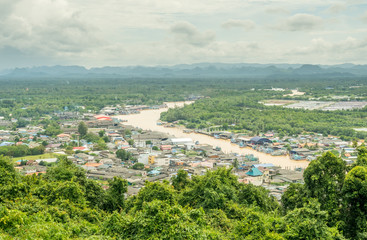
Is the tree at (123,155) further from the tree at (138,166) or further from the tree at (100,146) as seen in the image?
the tree at (100,146)

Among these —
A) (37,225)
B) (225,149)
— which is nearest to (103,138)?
(225,149)

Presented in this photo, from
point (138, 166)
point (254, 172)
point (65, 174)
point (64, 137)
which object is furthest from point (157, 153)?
point (65, 174)

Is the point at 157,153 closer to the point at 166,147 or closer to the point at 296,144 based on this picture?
the point at 166,147

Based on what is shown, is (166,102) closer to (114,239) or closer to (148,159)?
(148,159)

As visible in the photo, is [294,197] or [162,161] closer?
[294,197]

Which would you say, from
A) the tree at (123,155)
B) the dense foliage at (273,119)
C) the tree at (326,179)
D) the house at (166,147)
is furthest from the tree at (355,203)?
the dense foliage at (273,119)

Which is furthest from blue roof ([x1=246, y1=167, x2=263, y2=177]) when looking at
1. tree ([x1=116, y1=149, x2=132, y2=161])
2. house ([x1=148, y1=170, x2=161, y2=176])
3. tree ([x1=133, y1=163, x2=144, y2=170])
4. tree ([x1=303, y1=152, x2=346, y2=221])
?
tree ([x1=303, y1=152, x2=346, y2=221])

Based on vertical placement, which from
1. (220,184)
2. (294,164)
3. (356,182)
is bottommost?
(294,164)
